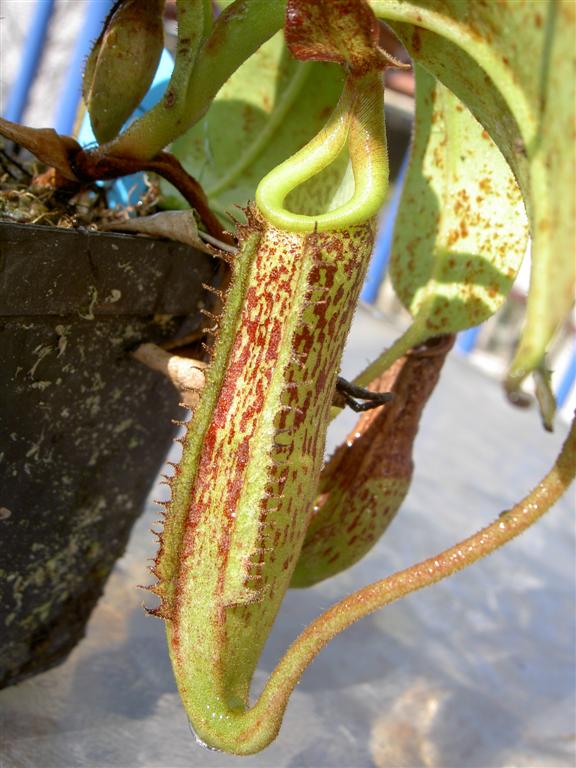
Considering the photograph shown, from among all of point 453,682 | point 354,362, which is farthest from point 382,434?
point 354,362

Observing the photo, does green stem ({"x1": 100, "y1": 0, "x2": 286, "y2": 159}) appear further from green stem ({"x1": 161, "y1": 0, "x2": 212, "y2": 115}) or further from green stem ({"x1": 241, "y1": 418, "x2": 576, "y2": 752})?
green stem ({"x1": 241, "y1": 418, "x2": 576, "y2": 752})

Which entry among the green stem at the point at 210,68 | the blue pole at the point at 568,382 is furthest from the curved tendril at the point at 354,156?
the blue pole at the point at 568,382

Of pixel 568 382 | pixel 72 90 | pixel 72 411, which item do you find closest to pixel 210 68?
pixel 72 411

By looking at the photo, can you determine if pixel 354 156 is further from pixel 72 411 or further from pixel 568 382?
pixel 568 382

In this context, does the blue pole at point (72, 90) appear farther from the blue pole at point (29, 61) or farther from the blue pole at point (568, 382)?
the blue pole at point (568, 382)

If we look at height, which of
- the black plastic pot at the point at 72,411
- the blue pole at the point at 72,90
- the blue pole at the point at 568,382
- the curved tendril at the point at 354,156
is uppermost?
the curved tendril at the point at 354,156

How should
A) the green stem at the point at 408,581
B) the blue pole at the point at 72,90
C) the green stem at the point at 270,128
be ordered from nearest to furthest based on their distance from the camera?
the green stem at the point at 408,581, the green stem at the point at 270,128, the blue pole at the point at 72,90

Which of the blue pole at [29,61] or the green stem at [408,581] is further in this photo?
the blue pole at [29,61]
